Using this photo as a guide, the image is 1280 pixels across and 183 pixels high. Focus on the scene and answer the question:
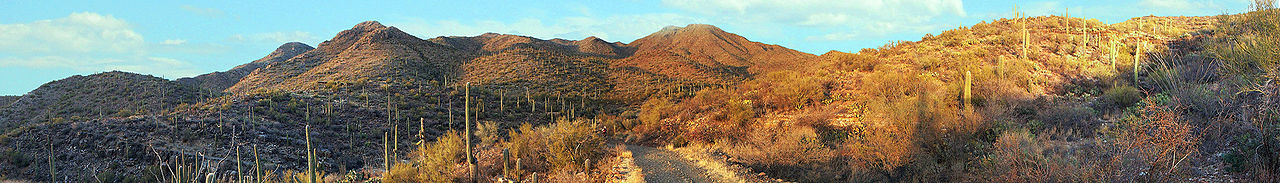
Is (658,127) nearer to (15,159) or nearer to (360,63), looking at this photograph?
(15,159)

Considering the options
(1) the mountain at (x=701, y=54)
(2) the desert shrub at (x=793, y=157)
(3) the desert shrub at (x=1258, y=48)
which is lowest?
(2) the desert shrub at (x=793, y=157)

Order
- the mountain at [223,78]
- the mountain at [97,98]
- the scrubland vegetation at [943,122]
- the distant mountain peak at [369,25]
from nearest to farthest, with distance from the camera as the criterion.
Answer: the scrubland vegetation at [943,122] < the mountain at [97,98] < the mountain at [223,78] < the distant mountain peak at [369,25]

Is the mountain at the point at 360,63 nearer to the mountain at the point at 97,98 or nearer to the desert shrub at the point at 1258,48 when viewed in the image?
the mountain at the point at 97,98

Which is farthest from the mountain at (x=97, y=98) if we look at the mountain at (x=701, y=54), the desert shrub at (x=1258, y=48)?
the desert shrub at (x=1258, y=48)

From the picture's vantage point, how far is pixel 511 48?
58688mm

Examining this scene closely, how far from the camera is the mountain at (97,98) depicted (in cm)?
2938

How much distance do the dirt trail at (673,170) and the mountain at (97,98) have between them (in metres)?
26.8

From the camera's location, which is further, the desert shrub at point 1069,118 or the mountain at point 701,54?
the mountain at point 701,54

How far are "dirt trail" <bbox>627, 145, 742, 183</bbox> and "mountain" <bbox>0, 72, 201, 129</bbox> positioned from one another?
26.8m

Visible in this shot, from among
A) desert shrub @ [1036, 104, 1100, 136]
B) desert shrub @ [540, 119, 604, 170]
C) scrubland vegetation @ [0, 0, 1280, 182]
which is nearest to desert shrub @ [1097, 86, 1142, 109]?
scrubland vegetation @ [0, 0, 1280, 182]

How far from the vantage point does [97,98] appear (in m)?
33.2

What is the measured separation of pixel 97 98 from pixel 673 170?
38626 millimetres

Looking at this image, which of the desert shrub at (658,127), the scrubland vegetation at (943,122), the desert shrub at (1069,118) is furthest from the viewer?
the desert shrub at (658,127)

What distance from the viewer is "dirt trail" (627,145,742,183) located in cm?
1204
